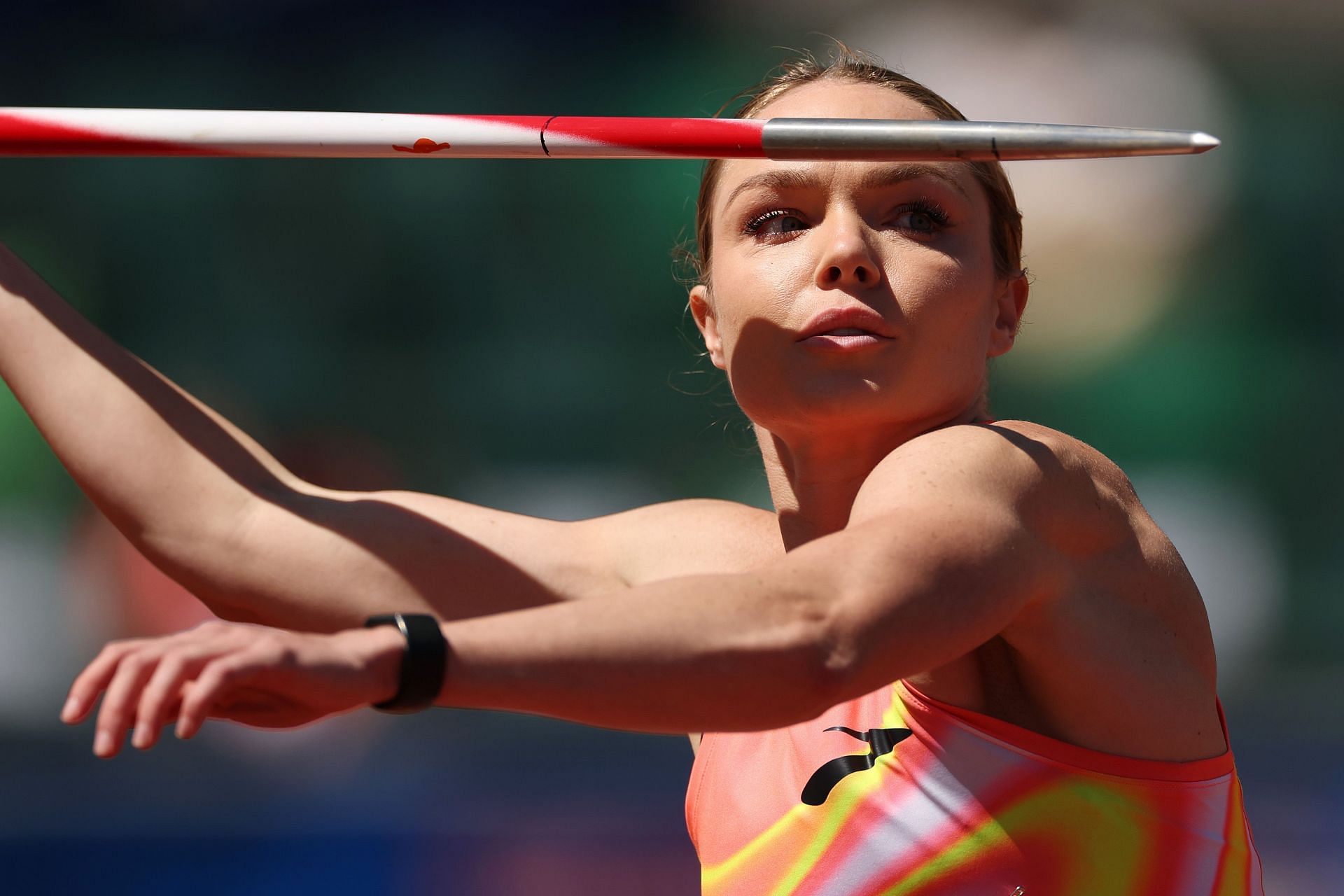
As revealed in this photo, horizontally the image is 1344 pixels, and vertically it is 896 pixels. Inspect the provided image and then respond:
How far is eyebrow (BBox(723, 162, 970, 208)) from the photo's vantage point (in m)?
1.81

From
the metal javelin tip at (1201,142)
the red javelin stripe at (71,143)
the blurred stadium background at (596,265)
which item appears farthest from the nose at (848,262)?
the blurred stadium background at (596,265)

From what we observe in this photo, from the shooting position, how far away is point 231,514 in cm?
195

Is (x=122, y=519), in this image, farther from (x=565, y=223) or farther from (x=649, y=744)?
(x=565, y=223)

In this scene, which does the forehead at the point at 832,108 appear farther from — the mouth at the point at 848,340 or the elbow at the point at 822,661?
the elbow at the point at 822,661

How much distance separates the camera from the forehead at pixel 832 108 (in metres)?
1.93

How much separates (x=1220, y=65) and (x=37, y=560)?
5.66 m

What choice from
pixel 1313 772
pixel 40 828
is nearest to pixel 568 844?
pixel 40 828

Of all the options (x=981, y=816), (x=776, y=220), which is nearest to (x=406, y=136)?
(x=776, y=220)

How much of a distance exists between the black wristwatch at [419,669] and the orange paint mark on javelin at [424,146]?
0.74 m

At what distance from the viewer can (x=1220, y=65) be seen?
643 cm

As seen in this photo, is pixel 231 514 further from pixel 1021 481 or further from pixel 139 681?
pixel 1021 481

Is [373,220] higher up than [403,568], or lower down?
higher up

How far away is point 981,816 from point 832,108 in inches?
38.1

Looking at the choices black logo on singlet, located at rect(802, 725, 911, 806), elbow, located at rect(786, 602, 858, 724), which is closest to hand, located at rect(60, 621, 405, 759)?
elbow, located at rect(786, 602, 858, 724)
